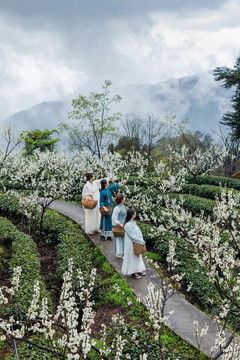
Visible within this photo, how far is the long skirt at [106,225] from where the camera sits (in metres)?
9.33

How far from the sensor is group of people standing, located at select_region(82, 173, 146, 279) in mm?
7113

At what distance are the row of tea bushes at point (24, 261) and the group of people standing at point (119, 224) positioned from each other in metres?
2.11

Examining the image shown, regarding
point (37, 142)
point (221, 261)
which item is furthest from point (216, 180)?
point (37, 142)

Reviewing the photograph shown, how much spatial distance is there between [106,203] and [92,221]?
1.40 metres

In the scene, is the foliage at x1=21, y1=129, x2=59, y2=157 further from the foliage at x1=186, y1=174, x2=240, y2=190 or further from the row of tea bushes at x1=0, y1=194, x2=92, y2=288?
the row of tea bushes at x1=0, y1=194, x2=92, y2=288

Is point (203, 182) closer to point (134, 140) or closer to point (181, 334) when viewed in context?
point (134, 140)

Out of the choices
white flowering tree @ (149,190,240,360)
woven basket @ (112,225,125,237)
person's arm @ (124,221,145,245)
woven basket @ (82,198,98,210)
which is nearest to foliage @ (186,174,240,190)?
white flowering tree @ (149,190,240,360)

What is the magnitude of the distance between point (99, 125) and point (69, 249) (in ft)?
61.3

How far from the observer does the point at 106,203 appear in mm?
9141

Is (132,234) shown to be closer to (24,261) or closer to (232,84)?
(24,261)

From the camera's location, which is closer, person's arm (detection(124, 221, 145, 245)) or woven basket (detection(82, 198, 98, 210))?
person's arm (detection(124, 221, 145, 245))

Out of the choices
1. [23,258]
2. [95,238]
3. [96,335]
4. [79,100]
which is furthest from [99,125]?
[96,335]

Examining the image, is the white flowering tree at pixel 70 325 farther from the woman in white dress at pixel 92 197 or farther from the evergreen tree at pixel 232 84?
the evergreen tree at pixel 232 84

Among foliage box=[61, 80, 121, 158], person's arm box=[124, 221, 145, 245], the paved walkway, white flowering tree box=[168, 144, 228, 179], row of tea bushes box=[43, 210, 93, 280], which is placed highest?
foliage box=[61, 80, 121, 158]
